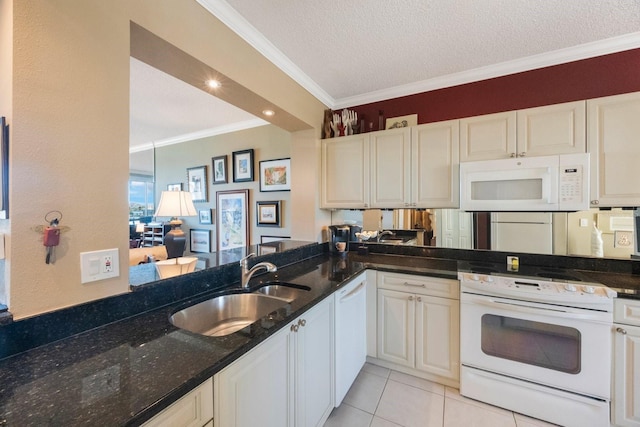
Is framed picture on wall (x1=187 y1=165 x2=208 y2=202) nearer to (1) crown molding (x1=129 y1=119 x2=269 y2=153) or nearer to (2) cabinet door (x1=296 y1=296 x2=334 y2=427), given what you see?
(1) crown molding (x1=129 y1=119 x2=269 y2=153)

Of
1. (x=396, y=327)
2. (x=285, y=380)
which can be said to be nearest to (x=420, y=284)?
(x=396, y=327)

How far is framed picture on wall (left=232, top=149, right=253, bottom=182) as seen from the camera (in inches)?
141

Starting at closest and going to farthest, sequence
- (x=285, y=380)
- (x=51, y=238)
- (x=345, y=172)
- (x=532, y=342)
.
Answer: (x=51, y=238) < (x=285, y=380) < (x=532, y=342) < (x=345, y=172)

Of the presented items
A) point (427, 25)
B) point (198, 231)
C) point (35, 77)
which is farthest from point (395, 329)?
point (198, 231)

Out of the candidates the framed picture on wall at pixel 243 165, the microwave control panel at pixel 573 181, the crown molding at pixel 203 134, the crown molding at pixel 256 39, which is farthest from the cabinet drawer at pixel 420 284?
the crown molding at pixel 203 134

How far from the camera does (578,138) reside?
72.5 inches

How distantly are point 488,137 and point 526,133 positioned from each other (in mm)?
244

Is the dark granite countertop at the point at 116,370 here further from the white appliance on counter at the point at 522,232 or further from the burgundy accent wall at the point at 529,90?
the burgundy accent wall at the point at 529,90

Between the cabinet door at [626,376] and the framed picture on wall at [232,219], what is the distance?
350cm

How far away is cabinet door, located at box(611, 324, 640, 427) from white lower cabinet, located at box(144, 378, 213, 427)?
2.14 meters

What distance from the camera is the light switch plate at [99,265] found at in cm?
102

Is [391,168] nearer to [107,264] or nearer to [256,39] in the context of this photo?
[256,39]

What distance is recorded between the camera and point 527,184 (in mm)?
1975

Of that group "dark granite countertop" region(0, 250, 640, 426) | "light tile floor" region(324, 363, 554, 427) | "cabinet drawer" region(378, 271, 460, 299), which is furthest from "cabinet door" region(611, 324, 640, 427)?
"dark granite countertop" region(0, 250, 640, 426)
